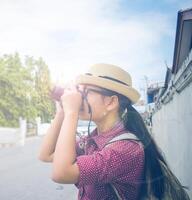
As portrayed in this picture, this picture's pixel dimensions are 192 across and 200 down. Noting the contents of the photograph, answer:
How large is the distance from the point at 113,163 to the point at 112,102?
363 mm

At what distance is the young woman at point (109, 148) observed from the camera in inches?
56.2

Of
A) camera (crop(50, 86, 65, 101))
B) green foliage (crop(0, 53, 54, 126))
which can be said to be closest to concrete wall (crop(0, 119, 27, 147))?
green foliage (crop(0, 53, 54, 126))

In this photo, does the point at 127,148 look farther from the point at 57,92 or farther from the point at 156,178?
the point at 57,92

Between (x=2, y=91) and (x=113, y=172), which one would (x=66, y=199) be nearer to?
(x=113, y=172)

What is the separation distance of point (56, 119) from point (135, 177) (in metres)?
0.57

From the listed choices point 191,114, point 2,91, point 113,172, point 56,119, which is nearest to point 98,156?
point 113,172

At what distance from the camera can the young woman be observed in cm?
143

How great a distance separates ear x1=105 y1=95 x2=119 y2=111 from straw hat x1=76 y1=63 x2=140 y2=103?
51 millimetres

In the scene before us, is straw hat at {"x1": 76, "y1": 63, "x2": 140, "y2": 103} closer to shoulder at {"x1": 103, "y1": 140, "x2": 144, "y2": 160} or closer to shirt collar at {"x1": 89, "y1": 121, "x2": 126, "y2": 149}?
shirt collar at {"x1": 89, "y1": 121, "x2": 126, "y2": 149}

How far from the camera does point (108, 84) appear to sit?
5.38ft

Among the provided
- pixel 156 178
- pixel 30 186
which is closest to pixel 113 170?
pixel 156 178

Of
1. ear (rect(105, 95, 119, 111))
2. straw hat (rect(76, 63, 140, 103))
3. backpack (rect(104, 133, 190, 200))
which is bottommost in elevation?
backpack (rect(104, 133, 190, 200))

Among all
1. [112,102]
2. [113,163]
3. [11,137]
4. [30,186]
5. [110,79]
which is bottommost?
[11,137]

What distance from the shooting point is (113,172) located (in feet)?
4.76
